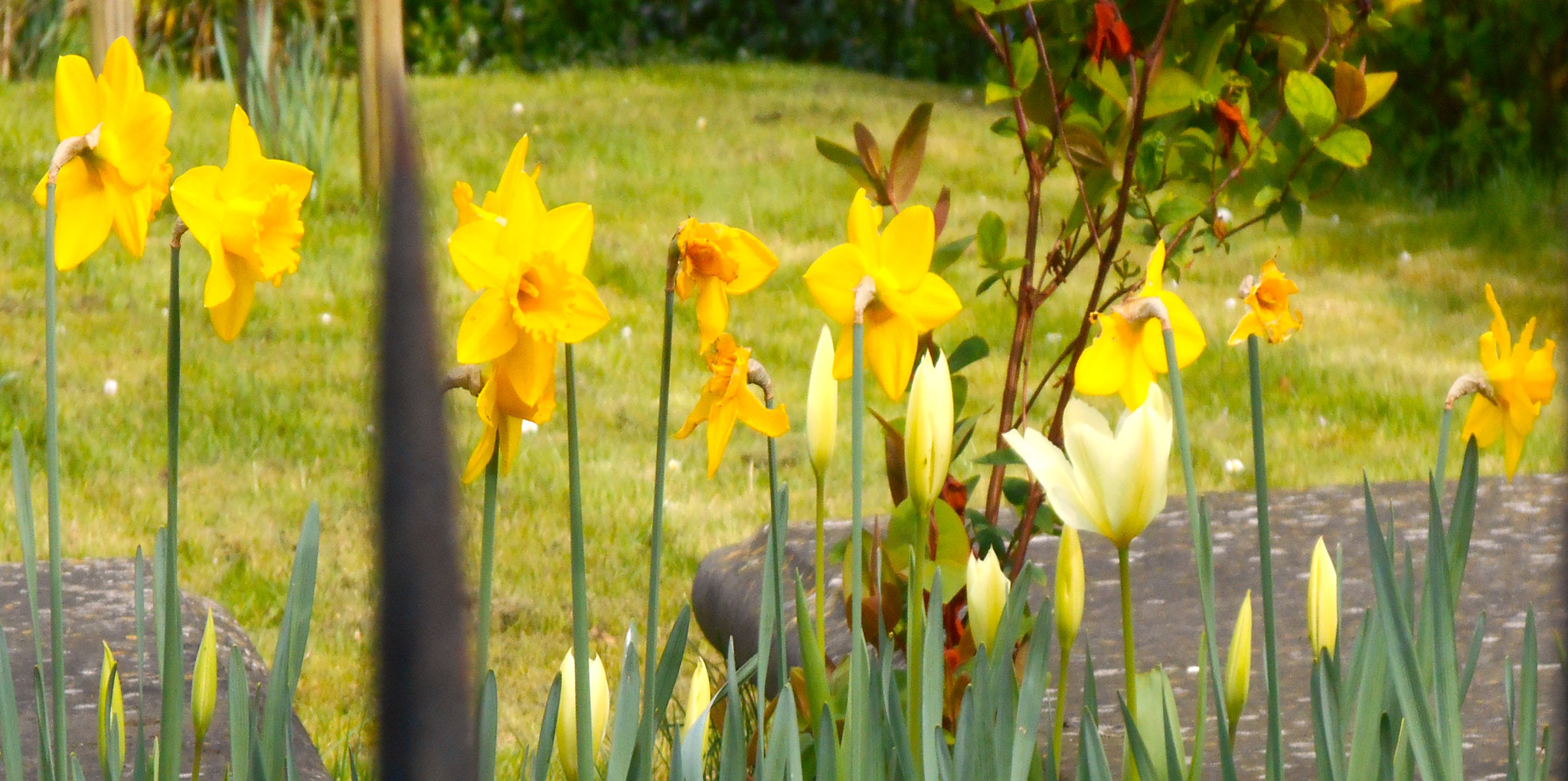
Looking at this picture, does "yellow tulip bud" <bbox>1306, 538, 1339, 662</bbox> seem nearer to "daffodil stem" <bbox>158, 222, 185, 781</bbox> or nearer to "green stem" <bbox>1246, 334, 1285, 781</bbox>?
"green stem" <bbox>1246, 334, 1285, 781</bbox>

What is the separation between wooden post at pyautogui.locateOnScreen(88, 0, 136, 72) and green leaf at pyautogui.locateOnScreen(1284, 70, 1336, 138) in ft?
11.1

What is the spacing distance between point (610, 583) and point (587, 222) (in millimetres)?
1932

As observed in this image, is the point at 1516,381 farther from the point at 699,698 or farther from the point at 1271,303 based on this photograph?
the point at 699,698

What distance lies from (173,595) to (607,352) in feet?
9.64

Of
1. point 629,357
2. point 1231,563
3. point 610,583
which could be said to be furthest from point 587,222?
point 629,357

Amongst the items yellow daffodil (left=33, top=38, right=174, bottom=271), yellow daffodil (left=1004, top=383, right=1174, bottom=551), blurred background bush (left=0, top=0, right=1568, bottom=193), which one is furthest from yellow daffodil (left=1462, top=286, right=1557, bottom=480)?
blurred background bush (left=0, top=0, right=1568, bottom=193)

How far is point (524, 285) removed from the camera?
68 centimetres

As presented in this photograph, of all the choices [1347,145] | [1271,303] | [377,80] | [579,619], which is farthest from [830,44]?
[377,80]

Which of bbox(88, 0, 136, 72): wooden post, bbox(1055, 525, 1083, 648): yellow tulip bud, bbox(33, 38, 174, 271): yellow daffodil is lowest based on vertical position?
bbox(1055, 525, 1083, 648): yellow tulip bud

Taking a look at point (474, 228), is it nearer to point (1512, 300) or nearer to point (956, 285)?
point (956, 285)

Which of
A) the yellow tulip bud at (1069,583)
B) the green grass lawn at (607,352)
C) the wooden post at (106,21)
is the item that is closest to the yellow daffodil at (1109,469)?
the yellow tulip bud at (1069,583)

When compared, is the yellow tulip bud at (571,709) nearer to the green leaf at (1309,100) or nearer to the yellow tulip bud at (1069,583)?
the yellow tulip bud at (1069,583)

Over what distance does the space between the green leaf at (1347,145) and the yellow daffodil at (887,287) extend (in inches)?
24.0

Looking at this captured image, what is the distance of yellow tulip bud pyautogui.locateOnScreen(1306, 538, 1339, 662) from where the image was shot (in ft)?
2.66
